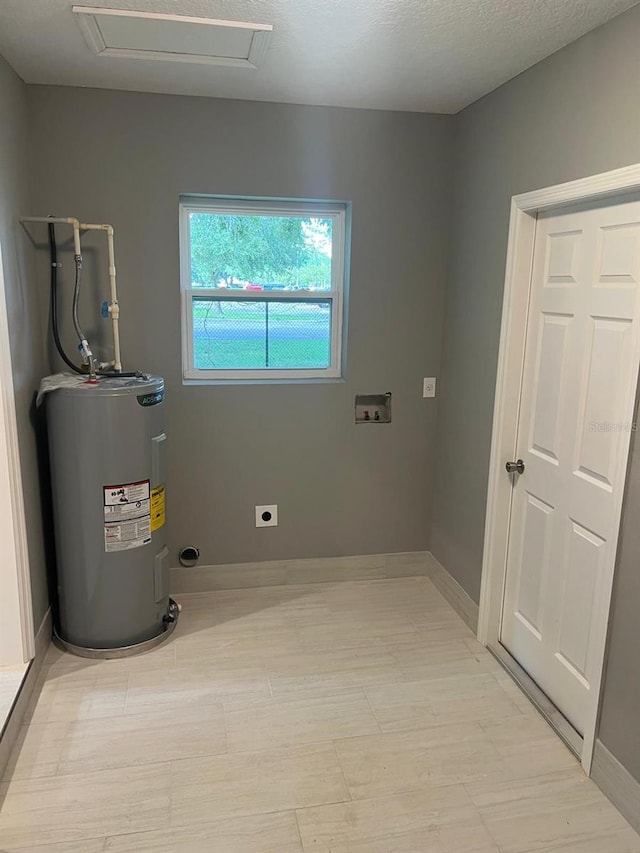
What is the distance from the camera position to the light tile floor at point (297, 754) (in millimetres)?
1886

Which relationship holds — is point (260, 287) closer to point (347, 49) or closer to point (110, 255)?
point (110, 255)

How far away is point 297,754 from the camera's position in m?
2.20

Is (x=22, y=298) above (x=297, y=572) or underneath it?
above

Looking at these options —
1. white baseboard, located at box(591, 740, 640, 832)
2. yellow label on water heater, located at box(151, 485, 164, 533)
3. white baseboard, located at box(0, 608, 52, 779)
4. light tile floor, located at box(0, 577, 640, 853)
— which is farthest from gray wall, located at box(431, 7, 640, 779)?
white baseboard, located at box(0, 608, 52, 779)

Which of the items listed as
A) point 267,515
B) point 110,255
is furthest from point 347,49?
point 267,515

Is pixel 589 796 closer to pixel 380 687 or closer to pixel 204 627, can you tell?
pixel 380 687

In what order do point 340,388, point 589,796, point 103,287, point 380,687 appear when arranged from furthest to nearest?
point 340,388 < point 103,287 < point 380,687 < point 589,796

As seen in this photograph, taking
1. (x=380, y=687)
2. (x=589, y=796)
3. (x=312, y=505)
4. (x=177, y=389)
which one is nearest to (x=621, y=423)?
(x=589, y=796)

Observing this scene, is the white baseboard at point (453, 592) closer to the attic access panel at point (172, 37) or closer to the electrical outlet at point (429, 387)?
the electrical outlet at point (429, 387)

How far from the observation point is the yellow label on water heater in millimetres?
2721

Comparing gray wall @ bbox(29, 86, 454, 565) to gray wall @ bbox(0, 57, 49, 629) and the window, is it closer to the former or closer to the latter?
the window

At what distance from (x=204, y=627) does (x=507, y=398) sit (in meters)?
1.82

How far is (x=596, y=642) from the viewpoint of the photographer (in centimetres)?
212

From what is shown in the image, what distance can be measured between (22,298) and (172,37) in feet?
3.85
